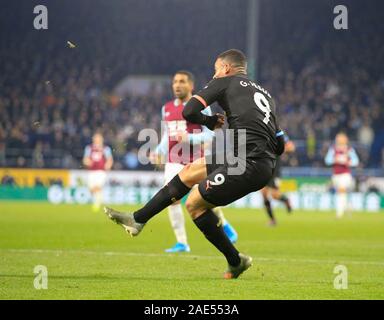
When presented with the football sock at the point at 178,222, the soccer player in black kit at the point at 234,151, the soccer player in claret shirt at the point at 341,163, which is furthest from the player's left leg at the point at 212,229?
the soccer player in claret shirt at the point at 341,163

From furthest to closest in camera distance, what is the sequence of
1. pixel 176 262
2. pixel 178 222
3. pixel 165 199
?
1. pixel 178 222
2. pixel 176 262
3. pixel 165 199

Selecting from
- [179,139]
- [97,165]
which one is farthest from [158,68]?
[179,139]

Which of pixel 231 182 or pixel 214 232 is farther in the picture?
pixel 214 232

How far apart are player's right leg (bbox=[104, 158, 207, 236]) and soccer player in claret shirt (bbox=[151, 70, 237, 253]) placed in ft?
10.2

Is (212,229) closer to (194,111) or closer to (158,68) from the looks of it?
(194,111)

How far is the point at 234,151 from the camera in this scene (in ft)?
28.0

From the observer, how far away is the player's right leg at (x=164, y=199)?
29.1ft

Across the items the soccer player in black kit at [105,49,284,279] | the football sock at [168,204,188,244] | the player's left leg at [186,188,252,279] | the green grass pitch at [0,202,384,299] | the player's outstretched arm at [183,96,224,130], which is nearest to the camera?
the green grass pitch at [0,202,384,299]

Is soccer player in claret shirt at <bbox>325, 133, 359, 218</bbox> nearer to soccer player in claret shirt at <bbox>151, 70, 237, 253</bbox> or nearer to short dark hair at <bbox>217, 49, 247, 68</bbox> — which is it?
soccer player in claret shirt at <bbox>151, 70, 237, 253</bbox>

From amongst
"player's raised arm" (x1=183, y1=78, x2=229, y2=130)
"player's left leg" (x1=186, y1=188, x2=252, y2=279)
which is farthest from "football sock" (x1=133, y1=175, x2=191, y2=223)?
"player's raised arm" (x1=183, y1=78, x2=229, y2=130)

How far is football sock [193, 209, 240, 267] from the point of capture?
8.79m

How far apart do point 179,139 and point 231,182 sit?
3.94 m
